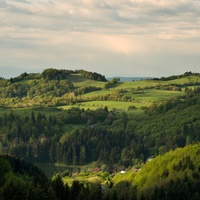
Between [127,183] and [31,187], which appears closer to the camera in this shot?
[31,187]

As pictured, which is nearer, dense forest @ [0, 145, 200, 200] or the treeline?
the treeline

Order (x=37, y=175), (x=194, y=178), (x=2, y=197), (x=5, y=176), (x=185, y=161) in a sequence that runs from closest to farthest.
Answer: (x=2, y=197) < (x=5, y=176) < (x=37, y=175) < (x=194, y=178) < (x=185, y=161)

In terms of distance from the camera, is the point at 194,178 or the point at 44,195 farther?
the point at 194,178

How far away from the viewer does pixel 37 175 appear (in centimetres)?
14062

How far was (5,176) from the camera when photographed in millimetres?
127000

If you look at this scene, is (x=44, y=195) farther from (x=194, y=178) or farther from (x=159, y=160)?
(x=159, y=160)

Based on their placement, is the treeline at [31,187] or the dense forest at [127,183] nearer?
the treeline at [31,187]

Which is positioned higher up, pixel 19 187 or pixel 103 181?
pixel 19 187

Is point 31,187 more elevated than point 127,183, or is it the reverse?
point 31,187

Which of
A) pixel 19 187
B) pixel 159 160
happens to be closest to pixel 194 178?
pixel 159 160

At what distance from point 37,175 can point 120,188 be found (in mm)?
28663

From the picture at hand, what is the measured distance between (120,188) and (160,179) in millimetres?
10137

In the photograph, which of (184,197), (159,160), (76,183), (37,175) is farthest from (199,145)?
(76,183)

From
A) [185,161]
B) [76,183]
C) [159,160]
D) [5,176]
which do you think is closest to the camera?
[76,183]
